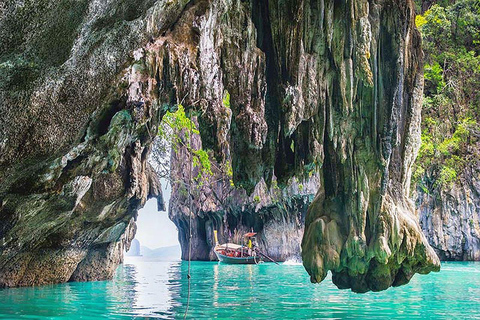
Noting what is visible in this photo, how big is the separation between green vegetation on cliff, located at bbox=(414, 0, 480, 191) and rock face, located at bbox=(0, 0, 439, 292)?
59.5 feet

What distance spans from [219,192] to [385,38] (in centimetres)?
2770

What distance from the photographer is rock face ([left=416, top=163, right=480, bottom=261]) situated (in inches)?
1187

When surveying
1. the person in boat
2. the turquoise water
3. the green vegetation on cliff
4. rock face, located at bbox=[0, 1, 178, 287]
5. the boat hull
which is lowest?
the turquoise water

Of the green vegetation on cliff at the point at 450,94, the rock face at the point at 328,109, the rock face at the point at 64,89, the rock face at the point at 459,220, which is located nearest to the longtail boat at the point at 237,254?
the rock face at the point at 459,220

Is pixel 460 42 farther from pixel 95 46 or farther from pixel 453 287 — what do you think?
pixel 95 46

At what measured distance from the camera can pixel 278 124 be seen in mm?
10688

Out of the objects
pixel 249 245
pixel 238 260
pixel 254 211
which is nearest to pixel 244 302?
pixel 238 260

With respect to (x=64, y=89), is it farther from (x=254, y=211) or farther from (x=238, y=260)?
(x=254, y=211)

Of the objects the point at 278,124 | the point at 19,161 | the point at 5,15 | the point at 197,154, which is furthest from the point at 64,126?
the point at 197,154

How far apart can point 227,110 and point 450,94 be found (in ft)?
85.5

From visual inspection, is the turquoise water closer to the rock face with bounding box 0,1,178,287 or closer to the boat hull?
the rock face with bounding box 0,1,178,287

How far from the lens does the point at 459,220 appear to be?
30250mm

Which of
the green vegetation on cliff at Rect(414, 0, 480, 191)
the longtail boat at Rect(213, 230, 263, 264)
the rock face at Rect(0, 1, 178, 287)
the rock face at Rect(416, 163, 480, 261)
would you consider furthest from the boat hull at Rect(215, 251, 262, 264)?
the rock face at Rect(0, 1, 178, 287)

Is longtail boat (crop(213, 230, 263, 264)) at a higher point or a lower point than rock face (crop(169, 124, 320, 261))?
lower
